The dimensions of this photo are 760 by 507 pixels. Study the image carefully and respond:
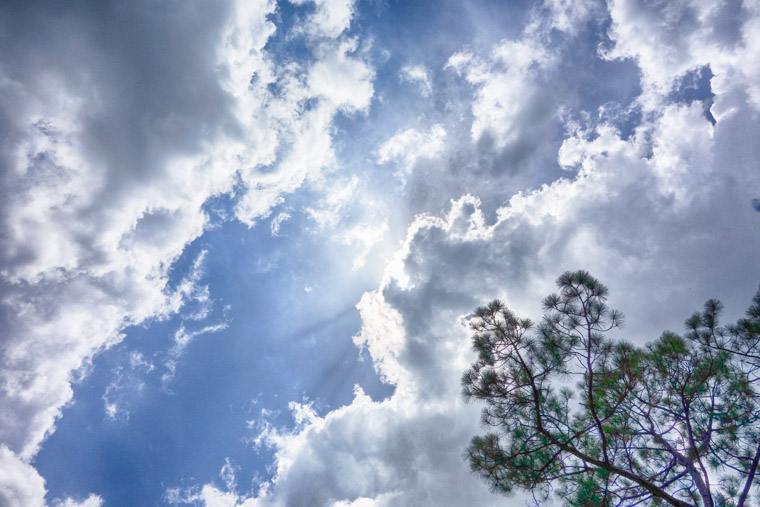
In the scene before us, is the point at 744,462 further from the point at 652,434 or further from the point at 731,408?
the point at 652,434

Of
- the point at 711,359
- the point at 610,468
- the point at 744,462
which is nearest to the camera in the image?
the point at 610,468

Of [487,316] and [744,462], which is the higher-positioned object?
[487,316]

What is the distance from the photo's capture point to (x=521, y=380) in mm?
7492

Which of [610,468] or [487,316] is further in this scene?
[487,316]

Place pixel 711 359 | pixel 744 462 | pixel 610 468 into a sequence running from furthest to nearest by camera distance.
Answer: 1. pixel 711 359
2. pixel 744 462
3. pixel 610 468

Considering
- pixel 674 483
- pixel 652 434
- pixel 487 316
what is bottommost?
pixel 674 483

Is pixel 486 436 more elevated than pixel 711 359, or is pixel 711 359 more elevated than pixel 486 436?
pixel 711 359

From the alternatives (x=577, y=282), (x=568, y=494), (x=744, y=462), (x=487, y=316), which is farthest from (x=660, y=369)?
(x=487, y=316)

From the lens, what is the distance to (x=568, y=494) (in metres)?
7.75

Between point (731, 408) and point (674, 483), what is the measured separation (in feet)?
7.19

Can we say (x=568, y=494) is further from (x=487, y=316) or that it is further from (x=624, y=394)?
(x=487, y=316)

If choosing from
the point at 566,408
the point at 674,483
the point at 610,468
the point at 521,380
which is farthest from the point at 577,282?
the point at 674,483

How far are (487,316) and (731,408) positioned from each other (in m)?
5.97

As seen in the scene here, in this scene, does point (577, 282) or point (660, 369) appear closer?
point (577, 282)
